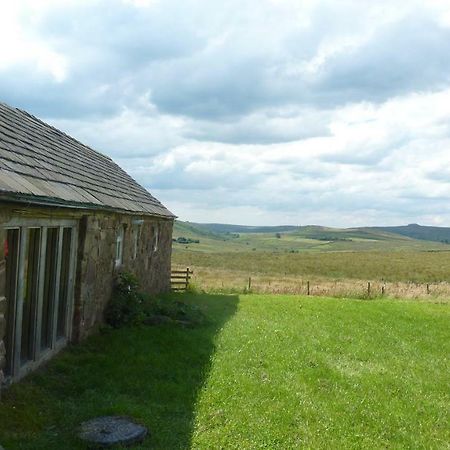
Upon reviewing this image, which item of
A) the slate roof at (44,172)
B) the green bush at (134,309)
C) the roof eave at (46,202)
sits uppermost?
the slate roof at (44,172)

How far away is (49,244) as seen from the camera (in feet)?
29.4

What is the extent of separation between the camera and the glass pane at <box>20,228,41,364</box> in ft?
26.6

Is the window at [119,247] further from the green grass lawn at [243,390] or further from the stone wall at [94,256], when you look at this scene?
the green grass lawn at [243,390]

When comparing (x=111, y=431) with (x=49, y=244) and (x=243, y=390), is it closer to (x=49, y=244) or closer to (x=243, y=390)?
(x=243, y=390)

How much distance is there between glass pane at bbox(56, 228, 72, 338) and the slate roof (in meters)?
0.75

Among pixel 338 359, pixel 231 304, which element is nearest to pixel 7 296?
pixel 338 359

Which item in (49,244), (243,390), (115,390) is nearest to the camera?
(115,390)

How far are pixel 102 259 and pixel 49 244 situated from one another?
293cm

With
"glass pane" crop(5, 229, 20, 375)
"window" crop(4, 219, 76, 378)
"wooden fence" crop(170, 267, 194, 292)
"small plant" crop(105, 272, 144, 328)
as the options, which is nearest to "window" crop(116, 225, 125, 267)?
"small plant" crop(105, 272, 144, 328)

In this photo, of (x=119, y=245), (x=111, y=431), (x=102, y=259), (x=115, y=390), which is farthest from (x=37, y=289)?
(x=119, y=245)

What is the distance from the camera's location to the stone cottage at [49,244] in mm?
7264

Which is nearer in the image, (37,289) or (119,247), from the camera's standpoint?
(37,289)

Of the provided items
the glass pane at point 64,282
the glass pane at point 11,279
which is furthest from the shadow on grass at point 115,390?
the glass pane at point 11,279

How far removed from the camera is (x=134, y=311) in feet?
40.8
